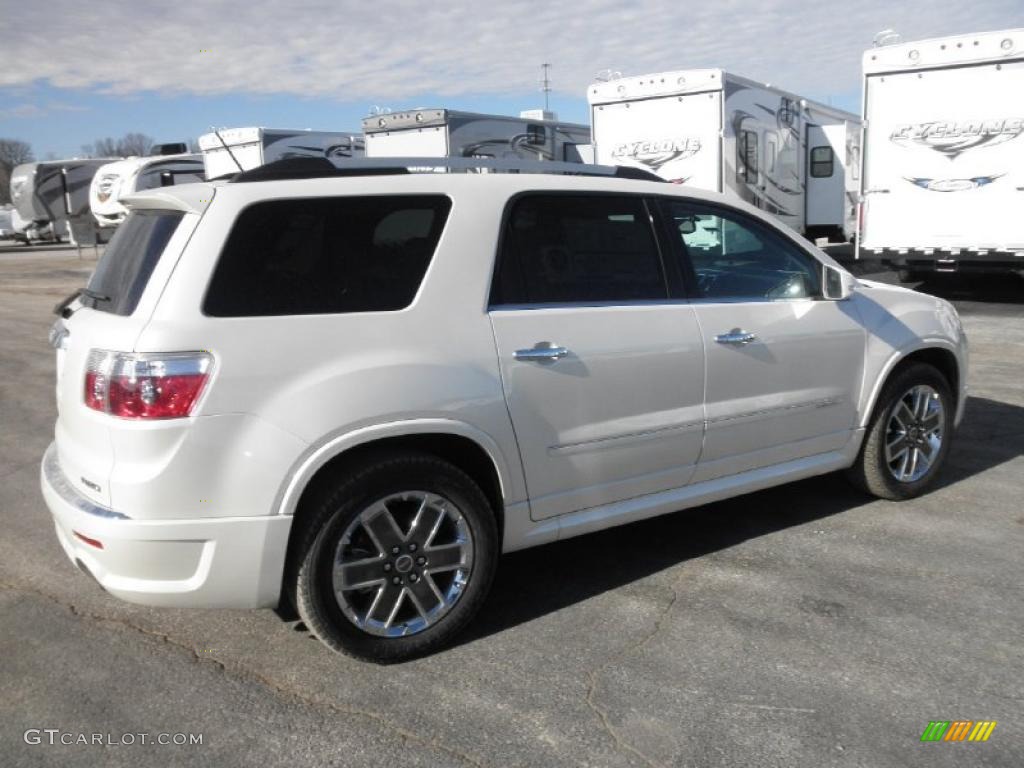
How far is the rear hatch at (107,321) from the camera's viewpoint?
301 cm

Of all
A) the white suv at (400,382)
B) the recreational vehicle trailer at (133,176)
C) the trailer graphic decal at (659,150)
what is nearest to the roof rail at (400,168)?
the white suv at (400,382)

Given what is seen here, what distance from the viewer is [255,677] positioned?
10.8 ft

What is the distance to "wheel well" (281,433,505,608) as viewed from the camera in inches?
123

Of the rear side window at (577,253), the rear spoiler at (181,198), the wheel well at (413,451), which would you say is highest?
the rear spoiler at (181,198)

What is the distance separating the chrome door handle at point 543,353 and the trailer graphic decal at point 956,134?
10221 millimetres

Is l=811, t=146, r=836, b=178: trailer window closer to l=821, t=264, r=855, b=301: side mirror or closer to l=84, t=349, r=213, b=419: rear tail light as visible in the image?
l=821, t=264, r=855, b=301: side mirror

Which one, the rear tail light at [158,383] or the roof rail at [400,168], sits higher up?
the roof rail at [400,168]

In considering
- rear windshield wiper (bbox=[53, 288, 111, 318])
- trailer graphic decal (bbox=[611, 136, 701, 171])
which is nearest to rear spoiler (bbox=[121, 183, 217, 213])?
rear windshield wiper (bbox=[53, 288, 111, 318])

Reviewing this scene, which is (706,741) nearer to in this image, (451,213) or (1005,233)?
(451,213)

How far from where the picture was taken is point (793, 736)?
2850 millimetres

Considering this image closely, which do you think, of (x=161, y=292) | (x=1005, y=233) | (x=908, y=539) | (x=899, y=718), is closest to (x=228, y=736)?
(x=161, y=292)

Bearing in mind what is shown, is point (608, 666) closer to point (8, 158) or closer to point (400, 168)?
point (400, 168)

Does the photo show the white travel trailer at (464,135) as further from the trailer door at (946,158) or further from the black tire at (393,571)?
the black tire at (393,571)

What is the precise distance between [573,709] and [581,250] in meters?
1.80
